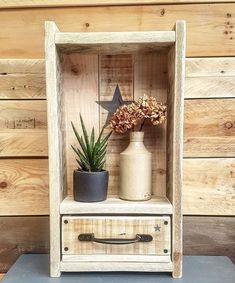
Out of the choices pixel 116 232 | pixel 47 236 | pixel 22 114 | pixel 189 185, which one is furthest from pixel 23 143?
pixel 189 185

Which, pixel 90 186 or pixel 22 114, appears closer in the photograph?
pixel 90 186

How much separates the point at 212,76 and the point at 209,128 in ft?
0.53

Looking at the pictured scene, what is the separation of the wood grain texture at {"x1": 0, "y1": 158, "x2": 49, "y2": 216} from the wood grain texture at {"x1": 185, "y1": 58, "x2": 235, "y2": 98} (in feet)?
1.75

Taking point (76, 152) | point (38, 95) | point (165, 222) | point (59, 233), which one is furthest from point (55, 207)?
point (38, 95)

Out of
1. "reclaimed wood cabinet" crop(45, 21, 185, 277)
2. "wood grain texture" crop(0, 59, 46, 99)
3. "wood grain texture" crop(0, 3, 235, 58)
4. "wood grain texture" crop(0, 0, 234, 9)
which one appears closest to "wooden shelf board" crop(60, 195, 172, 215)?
"reclaimed wood cabinet" crop(45, 21, 185, 277)

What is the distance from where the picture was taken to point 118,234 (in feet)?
2.89

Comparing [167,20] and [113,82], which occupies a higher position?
[167,20]

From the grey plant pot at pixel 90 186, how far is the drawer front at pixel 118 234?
0.05 m

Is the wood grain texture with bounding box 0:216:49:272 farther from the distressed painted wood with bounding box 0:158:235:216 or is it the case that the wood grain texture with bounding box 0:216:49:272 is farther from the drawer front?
the drawer front

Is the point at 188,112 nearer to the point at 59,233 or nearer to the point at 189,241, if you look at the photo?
the point at 189,241

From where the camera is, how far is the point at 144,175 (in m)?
0.93

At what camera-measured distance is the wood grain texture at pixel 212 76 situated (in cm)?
107

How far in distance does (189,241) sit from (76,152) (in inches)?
17.9

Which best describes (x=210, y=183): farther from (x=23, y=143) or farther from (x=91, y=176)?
(x=23, y=143)
